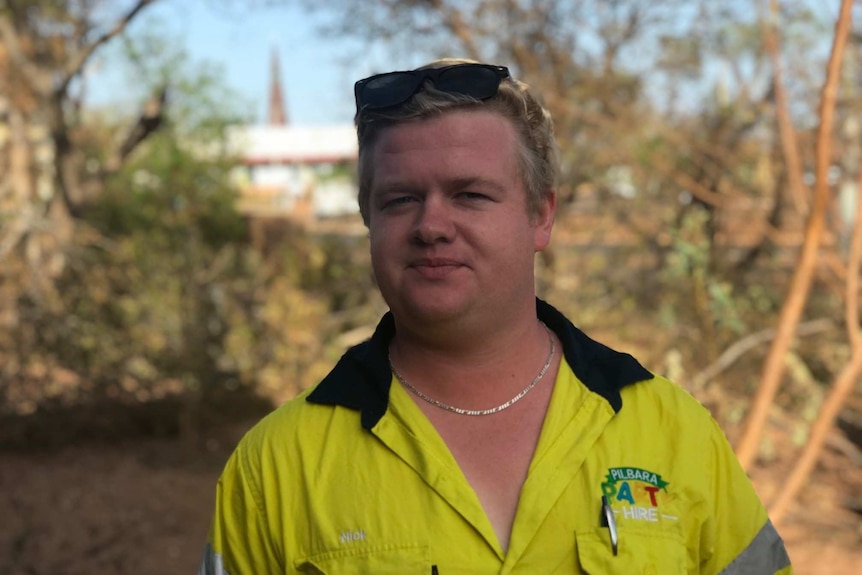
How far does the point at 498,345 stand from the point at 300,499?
441 mm

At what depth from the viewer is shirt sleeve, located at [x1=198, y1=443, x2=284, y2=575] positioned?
5.28 ft

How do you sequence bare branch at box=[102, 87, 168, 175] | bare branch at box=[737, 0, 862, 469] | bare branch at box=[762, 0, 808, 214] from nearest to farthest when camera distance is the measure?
bare branch at box=[737, 0, 862, 469], bare branch at box=[762, 0, 808, 214], bare branch at box=[102, 87, 168, 175]

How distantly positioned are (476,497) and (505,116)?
2.21ft

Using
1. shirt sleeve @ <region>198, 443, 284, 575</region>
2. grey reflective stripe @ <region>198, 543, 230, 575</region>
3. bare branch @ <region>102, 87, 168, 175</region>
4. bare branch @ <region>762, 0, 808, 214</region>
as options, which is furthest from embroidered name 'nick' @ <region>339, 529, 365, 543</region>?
bare branch @ <region>102, 87, 168, 175</region>

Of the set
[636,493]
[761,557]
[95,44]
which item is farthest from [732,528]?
[95,44]

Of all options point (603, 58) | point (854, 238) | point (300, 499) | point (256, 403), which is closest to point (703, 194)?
point (854, 238)

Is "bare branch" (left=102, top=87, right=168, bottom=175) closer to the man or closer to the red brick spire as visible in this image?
the man

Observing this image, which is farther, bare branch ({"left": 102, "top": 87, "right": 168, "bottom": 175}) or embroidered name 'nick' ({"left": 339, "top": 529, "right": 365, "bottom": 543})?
bare branch ({"left": 102, "top": 87, "right": 168, "bottom": 175})

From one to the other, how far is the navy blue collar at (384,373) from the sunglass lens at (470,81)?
47cm

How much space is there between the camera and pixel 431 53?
28.2 ft

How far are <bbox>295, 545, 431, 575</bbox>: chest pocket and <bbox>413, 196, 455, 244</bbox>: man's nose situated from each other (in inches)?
19.9

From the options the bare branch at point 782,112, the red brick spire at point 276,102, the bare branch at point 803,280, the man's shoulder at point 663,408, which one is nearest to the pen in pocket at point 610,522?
the man's shoulder at point 663,408

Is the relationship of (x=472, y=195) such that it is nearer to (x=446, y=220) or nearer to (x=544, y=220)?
(x=446, y=220)

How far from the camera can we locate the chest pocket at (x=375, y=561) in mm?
1497
